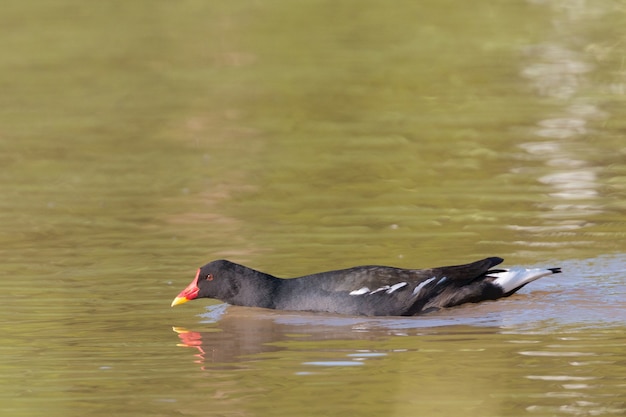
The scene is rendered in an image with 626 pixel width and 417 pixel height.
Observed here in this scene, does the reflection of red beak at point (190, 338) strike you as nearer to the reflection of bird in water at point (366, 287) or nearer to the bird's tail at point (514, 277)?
the reflection of bird in water at point (366, 287)

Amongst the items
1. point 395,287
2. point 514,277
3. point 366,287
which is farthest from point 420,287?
point 514,277

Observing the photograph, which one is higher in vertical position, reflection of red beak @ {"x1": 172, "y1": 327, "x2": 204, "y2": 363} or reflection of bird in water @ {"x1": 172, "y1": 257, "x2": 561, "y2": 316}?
reflection of bird in water @ {"x1": 172, "y1": 257, "x2": 561, "y2": 316}

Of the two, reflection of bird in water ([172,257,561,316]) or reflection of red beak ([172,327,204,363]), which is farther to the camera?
reflection of bird in water ([172,257,561,316])

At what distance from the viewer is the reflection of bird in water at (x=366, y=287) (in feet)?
38.7

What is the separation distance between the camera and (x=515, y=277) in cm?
1205

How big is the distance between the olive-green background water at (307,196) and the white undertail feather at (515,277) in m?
0.18

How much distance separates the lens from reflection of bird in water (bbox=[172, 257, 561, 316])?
11.8 metres

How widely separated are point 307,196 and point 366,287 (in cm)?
416

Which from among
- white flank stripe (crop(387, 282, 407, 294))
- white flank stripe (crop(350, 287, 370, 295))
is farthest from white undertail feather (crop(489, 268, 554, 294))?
white flank stripe (crop(350, 287, 370, 295))

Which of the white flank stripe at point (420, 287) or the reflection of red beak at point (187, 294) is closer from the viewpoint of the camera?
the white flank stripe at point (420, 287)

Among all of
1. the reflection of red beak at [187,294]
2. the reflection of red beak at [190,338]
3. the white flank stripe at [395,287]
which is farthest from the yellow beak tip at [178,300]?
the white flank stripe at [395,287]

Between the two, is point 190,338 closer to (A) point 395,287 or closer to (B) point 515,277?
(A) point 395,287

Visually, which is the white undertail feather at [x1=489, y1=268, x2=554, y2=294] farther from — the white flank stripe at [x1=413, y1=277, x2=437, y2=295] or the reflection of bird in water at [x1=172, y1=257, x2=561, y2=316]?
the white flank stripe at [x1=413, y1=277, x2=437, y2=295]

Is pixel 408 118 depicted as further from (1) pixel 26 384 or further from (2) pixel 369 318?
(1) pixel 26 384
